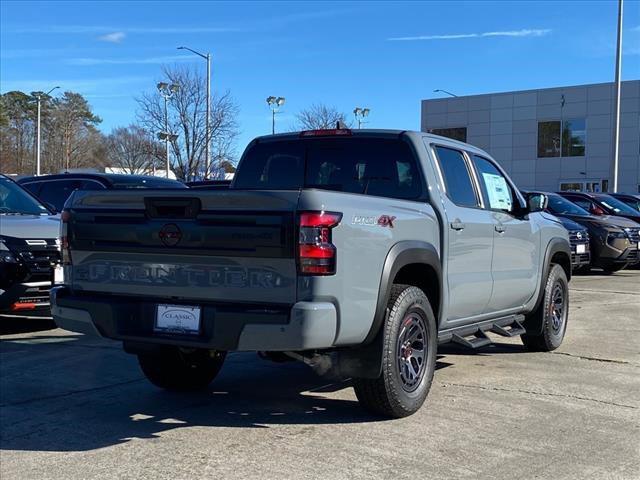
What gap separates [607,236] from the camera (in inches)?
595

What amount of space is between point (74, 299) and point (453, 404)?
2851 millimetres

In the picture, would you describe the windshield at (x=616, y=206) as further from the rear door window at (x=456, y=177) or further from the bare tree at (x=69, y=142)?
the bare tree at (x=69, y=142)

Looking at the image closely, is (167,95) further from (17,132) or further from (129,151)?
(17,132)

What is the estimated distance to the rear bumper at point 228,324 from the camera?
13.3 feet

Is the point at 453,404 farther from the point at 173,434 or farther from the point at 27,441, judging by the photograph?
the point at 27,441

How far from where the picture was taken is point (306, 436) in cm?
464

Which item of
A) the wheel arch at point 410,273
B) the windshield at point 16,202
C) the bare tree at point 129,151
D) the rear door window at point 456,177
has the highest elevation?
the bare tree at point 129,151

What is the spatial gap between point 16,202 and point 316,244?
19.9 feet

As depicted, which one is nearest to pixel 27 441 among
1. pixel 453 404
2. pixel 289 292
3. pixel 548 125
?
pixel 289 292

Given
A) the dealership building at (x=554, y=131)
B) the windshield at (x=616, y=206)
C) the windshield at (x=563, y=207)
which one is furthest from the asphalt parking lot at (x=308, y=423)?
the dealership building at (x=554, y=131)

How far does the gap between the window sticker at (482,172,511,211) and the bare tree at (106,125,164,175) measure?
39840 mm

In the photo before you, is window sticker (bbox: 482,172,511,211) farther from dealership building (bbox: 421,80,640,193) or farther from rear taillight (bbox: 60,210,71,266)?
dealership building (bbox: 421,80,640,193)

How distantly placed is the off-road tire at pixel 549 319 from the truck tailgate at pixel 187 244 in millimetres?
3996

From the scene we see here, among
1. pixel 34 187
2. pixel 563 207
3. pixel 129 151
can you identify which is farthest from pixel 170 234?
pixel 129 151
